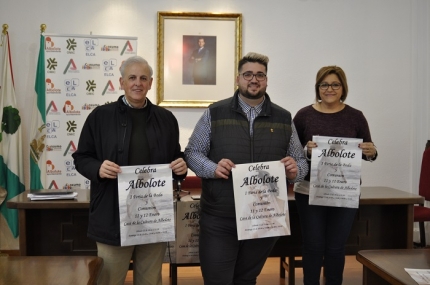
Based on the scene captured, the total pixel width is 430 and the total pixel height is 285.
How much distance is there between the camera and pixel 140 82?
2033 mm

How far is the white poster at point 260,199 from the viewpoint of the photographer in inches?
82.1

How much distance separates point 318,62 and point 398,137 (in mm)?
1262

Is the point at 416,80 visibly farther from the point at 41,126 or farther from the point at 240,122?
the point at 41,126

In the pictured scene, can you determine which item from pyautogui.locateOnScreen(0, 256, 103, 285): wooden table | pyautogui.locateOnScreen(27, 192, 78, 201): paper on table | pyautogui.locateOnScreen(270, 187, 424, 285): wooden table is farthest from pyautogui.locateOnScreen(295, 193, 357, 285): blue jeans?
pyautogui.locateOnScreen(27, 192, 78, 201): paper on table

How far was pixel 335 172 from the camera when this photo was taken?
2.58 m

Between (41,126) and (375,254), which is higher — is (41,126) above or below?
above

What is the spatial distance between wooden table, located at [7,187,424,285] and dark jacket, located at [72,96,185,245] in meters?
0.90

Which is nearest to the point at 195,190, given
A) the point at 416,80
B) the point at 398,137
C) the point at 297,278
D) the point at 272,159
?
the point at 297,278

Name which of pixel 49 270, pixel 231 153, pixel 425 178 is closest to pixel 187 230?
pixel 231 153

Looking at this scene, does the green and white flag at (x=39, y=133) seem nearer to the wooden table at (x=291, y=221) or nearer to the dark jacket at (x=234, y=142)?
the wooden table at (x=291, y=221)

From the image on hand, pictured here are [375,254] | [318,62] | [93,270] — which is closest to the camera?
[93,270]

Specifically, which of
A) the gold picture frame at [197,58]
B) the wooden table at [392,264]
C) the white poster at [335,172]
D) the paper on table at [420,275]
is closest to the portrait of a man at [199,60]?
the gold picture frame at [197,58]

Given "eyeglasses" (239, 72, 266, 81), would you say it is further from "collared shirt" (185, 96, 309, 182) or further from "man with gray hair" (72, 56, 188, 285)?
"man with gray hair" (72, 56, 188, 285)

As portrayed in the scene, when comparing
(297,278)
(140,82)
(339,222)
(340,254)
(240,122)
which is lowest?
(297,278)
